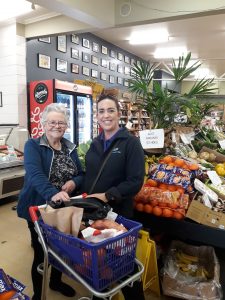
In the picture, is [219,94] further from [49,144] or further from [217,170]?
[49,144]

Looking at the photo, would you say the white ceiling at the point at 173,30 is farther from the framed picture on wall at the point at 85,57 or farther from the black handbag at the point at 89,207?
the black handbag at the point at 89,207

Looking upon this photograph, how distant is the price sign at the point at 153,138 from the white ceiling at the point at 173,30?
2436 millimetres

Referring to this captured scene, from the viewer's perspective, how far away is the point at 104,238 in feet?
4.33

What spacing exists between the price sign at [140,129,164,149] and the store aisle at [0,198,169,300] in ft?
4.62

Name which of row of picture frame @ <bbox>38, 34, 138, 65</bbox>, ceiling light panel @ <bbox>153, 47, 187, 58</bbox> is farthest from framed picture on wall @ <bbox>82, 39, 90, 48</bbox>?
ceiling light panel @ <bbox>153, 47, 187, 58</bbox>

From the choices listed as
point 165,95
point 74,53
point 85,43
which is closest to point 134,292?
point 165,95

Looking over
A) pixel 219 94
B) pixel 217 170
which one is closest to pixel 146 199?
pixel 217 170

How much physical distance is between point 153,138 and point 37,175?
1435 mm

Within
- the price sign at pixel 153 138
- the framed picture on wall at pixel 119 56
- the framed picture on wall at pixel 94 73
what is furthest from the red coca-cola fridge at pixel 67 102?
the framed picture on wall at pixel 119 56

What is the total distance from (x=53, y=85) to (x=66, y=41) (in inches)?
77.1

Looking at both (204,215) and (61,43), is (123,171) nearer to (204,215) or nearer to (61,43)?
(204,215)

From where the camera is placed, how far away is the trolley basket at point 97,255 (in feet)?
3.98

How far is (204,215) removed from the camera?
2.20 meters

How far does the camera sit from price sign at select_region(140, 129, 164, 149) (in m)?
2.87
